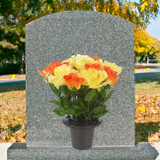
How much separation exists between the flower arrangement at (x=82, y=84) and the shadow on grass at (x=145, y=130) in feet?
6.46

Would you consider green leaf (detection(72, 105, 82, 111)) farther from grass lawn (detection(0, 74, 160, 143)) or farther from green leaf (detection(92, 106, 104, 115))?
grass lawn (detection(0, 74, 160, 143))

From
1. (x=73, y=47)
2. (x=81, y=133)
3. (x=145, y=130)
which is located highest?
(x=73, y=47)

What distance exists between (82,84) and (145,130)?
9.16 feet

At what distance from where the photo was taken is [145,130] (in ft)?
14.2

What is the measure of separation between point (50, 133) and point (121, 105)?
1083mm

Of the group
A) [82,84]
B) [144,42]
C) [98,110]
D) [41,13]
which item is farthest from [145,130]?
[144,42]

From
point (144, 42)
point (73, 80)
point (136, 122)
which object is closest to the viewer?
point (73, 80)

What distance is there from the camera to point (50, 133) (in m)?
3.01

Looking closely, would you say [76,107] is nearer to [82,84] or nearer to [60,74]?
[82,84]

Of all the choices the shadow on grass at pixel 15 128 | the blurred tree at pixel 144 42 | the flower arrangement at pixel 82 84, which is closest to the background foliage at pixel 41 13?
the blurred tree at pixel 144 42

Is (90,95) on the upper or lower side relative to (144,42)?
lower

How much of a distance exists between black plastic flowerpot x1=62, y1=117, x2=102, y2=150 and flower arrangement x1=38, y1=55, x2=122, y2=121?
84 mm

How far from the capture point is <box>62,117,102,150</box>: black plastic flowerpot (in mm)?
2270

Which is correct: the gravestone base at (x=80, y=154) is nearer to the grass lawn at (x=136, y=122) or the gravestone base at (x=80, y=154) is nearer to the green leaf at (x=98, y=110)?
the green leaf at (x=98, y=110)
